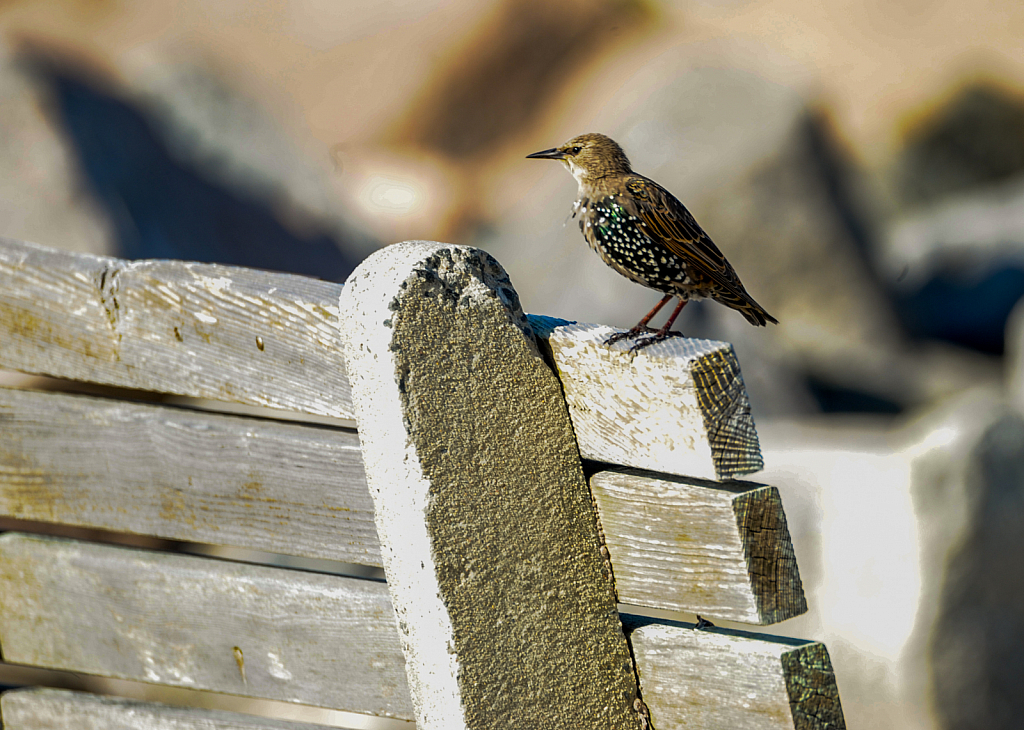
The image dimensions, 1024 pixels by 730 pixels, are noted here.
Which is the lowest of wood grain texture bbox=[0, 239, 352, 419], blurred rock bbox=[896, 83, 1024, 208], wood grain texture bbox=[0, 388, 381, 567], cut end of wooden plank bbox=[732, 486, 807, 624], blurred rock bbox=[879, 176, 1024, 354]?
cut end of wooden plank bbox=[732, 486, 807, 624]

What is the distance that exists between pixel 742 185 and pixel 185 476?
256 inches

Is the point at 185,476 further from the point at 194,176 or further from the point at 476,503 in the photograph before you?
the point at 194,176

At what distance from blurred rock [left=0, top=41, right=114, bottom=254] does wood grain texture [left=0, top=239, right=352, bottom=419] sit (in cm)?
380

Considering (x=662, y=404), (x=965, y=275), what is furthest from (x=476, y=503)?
(x=965, y=275)

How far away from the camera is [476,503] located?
1.46 metres

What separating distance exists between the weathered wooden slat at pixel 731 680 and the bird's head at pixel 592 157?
124 cm

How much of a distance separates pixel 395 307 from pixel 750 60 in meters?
10.1

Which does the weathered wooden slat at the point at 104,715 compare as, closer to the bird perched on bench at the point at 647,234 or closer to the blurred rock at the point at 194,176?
the bird perched on bench at the point at 647,234

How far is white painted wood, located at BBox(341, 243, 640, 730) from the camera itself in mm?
1412

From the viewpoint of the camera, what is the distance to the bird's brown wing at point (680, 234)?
2.27 m

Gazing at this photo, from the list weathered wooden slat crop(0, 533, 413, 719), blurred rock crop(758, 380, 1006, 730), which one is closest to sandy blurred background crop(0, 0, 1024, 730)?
blurred rock crop(758, 380, 1006, 730)

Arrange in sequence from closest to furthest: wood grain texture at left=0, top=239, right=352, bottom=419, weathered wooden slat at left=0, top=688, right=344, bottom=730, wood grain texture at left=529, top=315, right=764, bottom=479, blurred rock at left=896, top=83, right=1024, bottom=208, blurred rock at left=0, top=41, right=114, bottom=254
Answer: wood grain texture at left=529, top=315, right=764, bottom=479 < wood grain texture at left=0, top=239, right=352, bottom=419 < weathered wooden slat at left=0, top=688, right=344, bottom=730 < blurred rock at left=0, top=41, right=114, bottom=254 < blurred rock at left=896, top=83, right=1024, bottom=208

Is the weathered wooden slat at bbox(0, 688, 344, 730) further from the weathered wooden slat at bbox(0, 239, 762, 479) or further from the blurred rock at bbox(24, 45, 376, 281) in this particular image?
the blurred rock at bbox(24, 45, 376, 281)

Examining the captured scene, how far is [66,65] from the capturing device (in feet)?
21.2
